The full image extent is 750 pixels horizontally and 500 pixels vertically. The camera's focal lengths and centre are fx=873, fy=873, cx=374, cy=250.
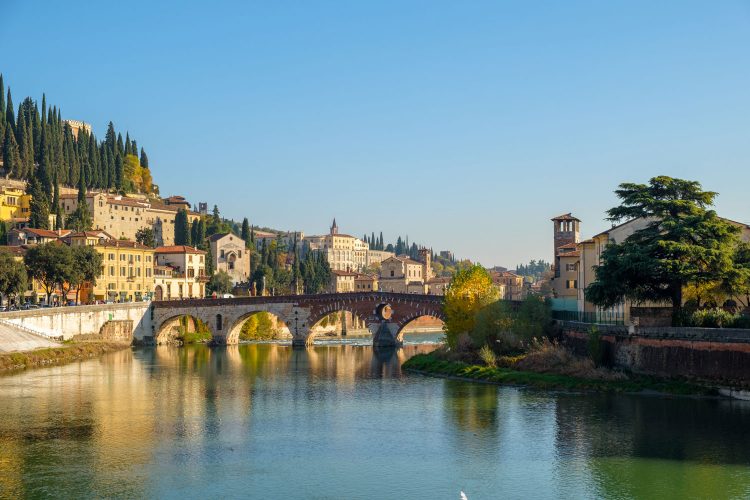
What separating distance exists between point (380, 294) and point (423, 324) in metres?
52.3

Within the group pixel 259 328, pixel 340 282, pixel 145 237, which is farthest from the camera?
pixel 340 282

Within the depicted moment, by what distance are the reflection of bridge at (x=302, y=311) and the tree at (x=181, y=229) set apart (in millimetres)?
35597

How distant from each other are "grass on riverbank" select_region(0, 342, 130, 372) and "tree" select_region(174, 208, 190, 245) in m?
46.9

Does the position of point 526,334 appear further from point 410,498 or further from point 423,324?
point 423,324

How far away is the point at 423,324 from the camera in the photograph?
129 m

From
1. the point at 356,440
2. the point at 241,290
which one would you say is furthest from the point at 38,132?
the point at 356,440

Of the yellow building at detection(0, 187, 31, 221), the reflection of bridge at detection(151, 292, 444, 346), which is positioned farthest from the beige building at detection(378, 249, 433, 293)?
the reflection of bridge at detection(151, 292, 444, 346)

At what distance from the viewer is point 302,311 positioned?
Answer: 7981 centimetres

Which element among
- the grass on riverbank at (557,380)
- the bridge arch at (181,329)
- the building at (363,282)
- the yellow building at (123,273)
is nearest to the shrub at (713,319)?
the grass on riverbank at (557,380)

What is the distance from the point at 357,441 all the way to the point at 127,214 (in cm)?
9458

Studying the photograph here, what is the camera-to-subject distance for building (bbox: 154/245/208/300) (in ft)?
321

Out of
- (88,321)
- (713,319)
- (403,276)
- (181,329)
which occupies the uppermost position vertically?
(403,276)

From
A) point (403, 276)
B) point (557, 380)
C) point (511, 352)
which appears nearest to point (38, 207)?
point (511, 352)

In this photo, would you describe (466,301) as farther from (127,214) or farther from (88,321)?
(127,214)
